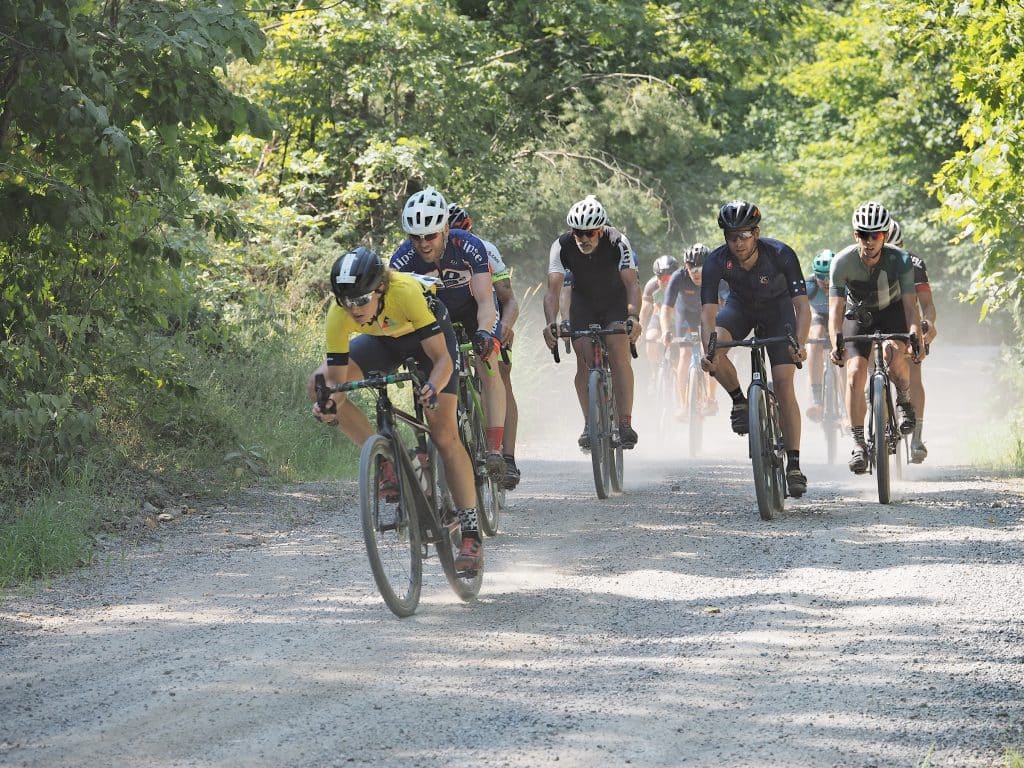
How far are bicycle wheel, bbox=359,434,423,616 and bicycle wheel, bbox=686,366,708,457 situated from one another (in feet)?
28.3

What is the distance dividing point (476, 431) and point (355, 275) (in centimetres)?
273

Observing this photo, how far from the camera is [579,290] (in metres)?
11.1

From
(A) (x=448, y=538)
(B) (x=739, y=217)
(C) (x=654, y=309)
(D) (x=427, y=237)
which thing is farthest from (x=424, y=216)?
(C) (x=654, y=309)

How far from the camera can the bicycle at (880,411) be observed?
32.9ft

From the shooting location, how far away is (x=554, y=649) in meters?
6.06

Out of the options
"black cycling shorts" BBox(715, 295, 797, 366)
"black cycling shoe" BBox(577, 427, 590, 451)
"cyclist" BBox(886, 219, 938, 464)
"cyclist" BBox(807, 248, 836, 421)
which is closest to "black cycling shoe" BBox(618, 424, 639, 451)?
"black cycling shoe" BBox(577, 427, 590, 451)

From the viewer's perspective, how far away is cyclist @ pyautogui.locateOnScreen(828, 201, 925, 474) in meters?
10.2

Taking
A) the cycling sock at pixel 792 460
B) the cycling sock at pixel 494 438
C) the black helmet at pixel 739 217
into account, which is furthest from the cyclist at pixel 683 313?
the cycling sock at pixel 494 438

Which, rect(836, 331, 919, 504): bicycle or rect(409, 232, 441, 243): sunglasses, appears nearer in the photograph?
rect(409, 232, 441, 243): sunglasses

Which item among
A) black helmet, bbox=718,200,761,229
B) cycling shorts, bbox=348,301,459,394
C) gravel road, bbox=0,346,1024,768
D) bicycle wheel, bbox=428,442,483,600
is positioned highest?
Answer: black helmet, bbox=718,200,761,229

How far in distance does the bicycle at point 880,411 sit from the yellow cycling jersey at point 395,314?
171 inches

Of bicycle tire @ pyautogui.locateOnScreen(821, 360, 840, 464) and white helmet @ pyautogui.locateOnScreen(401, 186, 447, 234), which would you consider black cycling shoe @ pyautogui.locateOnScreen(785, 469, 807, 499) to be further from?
bicycle tire @ pyautogui.locateOnScreen(821, 360, 840, 464)

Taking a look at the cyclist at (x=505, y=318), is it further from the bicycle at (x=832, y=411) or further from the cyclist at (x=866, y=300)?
the bicycle at (x=832, y=411)

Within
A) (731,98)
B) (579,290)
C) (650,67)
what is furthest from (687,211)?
(579,290)
